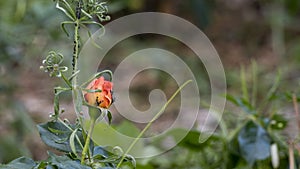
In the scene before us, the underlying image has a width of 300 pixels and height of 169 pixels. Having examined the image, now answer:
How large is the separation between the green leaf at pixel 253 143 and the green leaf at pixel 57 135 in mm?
336

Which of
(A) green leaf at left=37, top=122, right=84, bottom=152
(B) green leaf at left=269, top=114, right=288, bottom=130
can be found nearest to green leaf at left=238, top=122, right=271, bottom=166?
(B) green leaf at left=269, top=114, right=288, bottom=130

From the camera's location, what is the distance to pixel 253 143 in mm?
801

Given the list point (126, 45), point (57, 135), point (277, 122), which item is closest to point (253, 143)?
point (277, 122)

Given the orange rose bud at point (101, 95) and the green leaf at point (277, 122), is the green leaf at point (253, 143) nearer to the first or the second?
the green leaf at point (277, 122)

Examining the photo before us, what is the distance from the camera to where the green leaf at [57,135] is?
1.64 feet

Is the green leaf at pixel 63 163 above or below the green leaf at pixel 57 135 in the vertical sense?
below

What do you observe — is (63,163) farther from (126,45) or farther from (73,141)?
(126,45)

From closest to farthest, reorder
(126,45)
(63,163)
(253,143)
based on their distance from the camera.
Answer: (63,163), (253,143), (126,45)

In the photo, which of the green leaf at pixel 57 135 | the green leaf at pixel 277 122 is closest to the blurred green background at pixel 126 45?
the green leaf at pixel 277 122

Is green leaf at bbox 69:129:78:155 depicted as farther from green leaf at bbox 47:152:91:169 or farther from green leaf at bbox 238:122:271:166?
green leaf at bbox 238:122:271:166

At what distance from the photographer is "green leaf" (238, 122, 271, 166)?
784mm

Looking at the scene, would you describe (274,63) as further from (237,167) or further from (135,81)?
(237,167)

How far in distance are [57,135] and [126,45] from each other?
1774mm

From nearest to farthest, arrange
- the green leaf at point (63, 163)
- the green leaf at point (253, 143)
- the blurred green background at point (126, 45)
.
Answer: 1. the green leaf at point (63, 163)
2. the green leaf at point (253, 143)
3. the blurred green background at point (126, 45)
